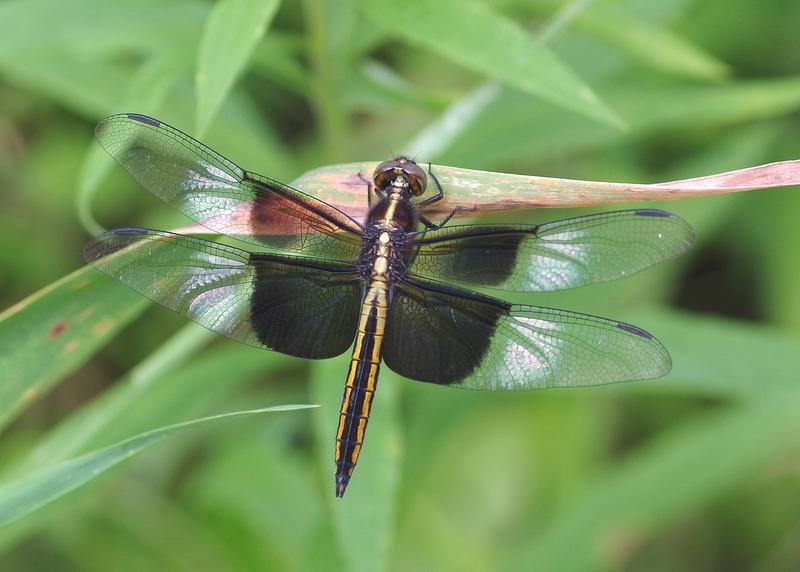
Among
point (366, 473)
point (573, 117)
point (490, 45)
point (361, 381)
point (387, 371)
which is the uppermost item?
point (573, 117)

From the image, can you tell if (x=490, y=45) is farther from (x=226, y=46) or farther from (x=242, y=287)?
(x=242, y=287)

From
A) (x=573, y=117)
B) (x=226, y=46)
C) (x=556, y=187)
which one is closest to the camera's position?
(x=556, y=187)

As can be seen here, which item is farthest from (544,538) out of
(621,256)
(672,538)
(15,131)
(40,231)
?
(15,131)

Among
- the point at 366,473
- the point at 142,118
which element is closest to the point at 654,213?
the point at 366,473

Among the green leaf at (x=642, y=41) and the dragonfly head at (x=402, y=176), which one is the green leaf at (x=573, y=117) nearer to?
the green leaf at (x=642, y=41)

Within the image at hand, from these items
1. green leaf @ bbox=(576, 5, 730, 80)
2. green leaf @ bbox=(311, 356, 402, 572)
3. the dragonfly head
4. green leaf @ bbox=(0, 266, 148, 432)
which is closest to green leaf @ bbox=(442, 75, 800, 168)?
green leaf @ bbox=(576, 5, 730, 80)
